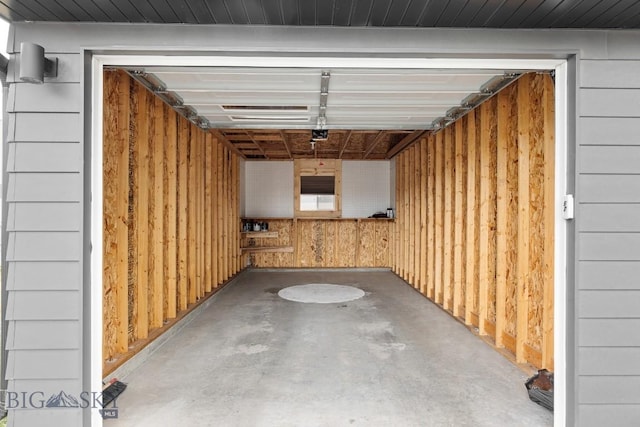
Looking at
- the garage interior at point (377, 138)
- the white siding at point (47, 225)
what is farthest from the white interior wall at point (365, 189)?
the white siding at point (47, 225)

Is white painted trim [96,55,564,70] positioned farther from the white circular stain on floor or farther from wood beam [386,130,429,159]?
the white circular stain on floor

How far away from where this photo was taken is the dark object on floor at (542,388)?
7.11 ft

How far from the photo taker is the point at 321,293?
5.49 metres

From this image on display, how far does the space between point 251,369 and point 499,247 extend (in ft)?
8.21

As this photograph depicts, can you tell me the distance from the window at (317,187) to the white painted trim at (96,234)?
6.14 metres

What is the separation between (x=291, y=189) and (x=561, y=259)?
6.50m

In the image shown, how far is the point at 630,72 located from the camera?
1769 millimetres

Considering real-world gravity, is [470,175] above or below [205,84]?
below

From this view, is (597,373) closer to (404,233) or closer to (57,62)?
(57,62)

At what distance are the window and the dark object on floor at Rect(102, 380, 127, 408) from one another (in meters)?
5.69

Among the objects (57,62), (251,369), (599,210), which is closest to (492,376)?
(599,210)

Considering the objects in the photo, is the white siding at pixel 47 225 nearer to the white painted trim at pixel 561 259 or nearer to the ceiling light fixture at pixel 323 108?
the ceiling light fixture at pixel 323 108

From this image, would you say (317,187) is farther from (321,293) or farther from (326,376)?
(326,376)

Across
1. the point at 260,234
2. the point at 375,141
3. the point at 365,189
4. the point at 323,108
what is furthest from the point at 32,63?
the point at 365,189
